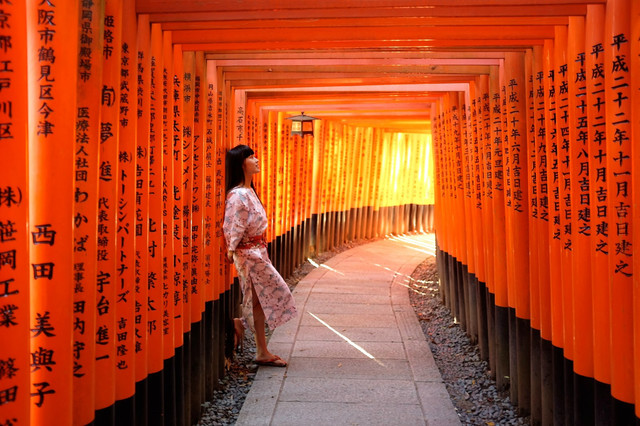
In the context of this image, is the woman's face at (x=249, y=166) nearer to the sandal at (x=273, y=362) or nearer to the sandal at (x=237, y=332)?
the sandal at (x=237, y=332)

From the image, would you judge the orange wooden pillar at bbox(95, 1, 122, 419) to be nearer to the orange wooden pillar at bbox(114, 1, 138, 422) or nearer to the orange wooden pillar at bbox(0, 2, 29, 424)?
the orange wooden pillar at bbox(114, 1, 138, 422)

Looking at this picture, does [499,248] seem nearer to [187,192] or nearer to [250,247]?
[250,247]

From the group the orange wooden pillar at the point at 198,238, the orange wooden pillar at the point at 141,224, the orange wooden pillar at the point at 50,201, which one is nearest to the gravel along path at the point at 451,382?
the orange wooden pillar at the point at 198,238

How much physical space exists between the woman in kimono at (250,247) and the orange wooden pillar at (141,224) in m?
1.76

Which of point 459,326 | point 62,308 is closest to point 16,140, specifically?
point 62,308

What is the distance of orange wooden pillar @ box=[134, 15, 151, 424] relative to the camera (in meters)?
3.24

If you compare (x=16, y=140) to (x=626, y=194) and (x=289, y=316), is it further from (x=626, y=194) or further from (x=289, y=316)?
(x=289, y=316)

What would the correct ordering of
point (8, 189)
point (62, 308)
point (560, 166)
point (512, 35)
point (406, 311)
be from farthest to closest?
point (406, 311), point (512, 35), point (560, 166), point (62, 308), point (8, 189)

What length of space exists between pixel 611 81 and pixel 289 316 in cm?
335

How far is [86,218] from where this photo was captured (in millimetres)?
2516

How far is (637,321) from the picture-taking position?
2600mm

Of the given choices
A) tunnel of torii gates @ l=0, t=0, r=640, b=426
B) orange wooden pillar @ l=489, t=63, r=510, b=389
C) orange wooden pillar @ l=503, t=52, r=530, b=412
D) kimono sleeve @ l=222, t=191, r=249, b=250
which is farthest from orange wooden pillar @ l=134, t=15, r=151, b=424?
orange wooden pillar @ l=489, t=63, r=510, b=389

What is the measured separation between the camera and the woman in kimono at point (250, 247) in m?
5.06

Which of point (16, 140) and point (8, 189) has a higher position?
point (16, 140)
